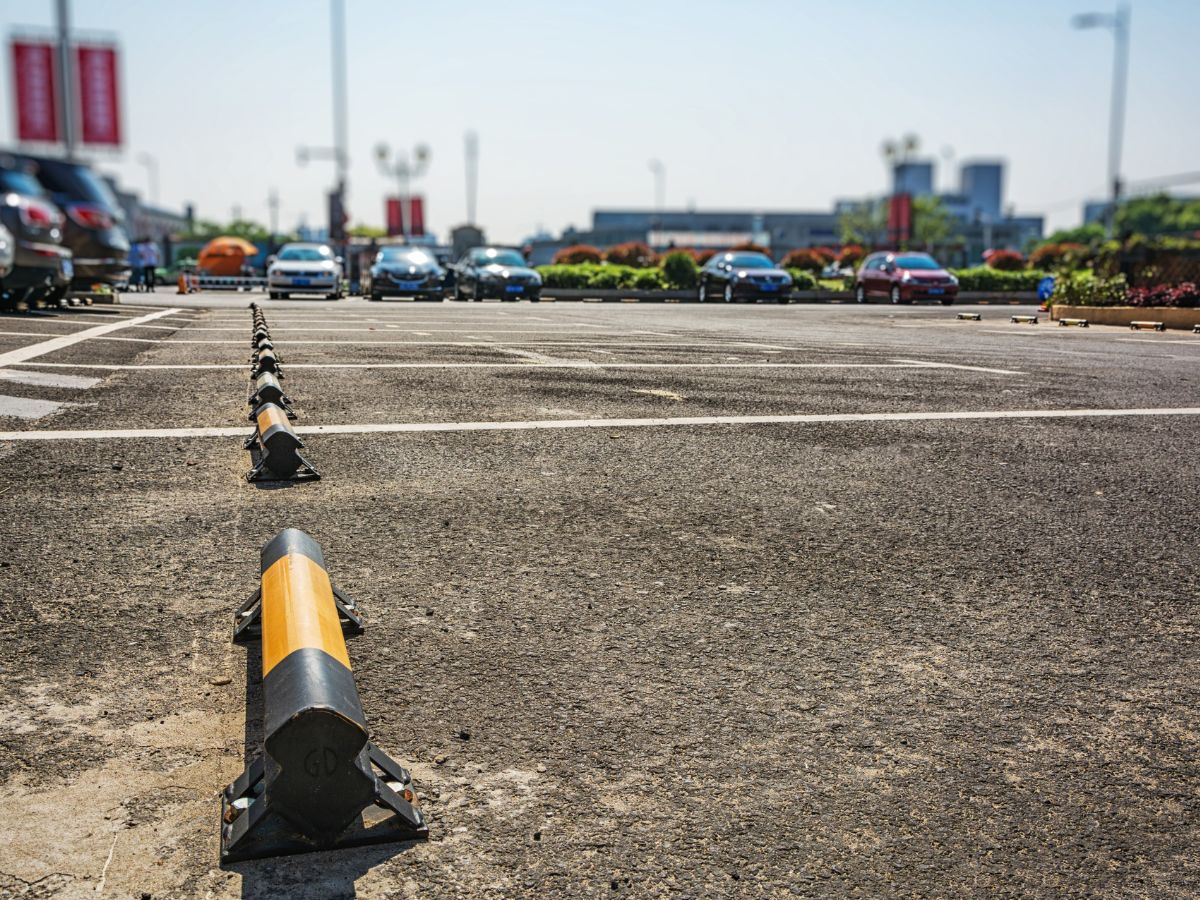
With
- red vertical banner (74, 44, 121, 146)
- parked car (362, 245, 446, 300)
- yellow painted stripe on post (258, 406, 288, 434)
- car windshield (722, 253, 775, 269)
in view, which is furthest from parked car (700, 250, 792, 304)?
red vertical banner (74, 44, 121, 146)

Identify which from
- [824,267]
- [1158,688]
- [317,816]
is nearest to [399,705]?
[317,816]

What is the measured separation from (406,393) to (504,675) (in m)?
5.65

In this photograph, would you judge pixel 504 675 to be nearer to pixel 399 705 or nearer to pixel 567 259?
pixel 399 705

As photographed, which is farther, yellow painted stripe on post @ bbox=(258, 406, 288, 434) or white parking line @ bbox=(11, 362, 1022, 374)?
white parking line @ bbox=(11, 362, 1022, 374)

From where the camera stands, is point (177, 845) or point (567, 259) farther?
point (567, 259)

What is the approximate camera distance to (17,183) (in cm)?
1803

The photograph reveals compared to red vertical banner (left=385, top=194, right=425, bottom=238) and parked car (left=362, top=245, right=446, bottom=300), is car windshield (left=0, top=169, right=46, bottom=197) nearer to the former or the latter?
parked car (left=362, top=245, right=446, bottom=300)

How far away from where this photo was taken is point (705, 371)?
10.4 m

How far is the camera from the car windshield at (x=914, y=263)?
32.4 m

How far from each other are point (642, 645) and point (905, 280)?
98.9 feet

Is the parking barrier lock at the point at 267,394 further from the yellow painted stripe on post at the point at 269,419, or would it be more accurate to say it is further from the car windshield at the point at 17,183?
the car windshield at the point at 17,183

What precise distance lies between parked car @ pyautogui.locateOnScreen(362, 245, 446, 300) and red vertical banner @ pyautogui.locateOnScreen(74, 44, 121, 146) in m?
30.3

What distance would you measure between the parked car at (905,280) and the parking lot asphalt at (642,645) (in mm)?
24976

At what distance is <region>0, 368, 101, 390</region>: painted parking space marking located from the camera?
334 inches
